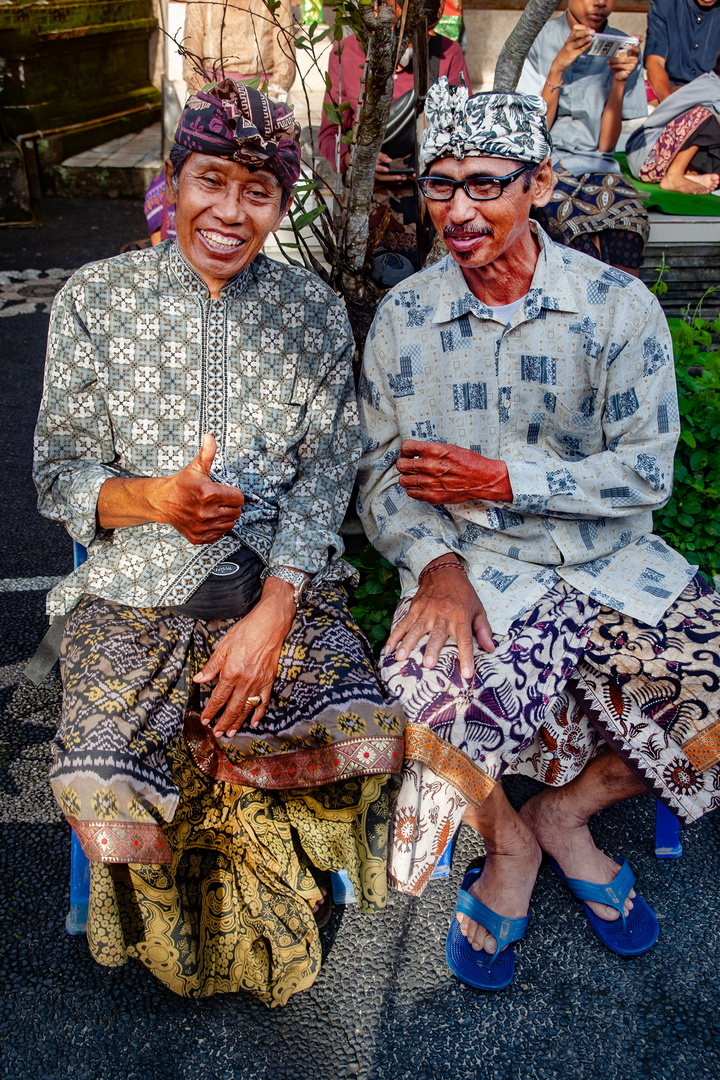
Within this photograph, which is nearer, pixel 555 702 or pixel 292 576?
pixel 292 576

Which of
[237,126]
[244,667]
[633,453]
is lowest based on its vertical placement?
[244,667]

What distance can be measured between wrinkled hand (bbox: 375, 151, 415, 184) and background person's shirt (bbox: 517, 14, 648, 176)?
1008mm

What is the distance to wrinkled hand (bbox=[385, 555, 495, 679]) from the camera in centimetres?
206

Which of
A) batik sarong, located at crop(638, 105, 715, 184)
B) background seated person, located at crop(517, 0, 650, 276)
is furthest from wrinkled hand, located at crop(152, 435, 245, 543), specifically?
batik sarong, located at crop(638, 105, 715, 184)

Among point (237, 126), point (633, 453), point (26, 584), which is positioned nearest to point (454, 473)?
point (633, 453)

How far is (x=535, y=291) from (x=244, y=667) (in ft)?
4.08

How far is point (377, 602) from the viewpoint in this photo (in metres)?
2.62

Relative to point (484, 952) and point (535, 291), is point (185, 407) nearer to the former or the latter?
point (535, 291)

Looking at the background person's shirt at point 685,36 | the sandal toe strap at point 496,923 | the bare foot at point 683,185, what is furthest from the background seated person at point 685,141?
the sandal toe strap at point 496,923

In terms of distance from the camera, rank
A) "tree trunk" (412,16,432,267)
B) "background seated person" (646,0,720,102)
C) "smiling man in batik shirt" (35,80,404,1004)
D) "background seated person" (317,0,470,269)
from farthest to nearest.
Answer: "background seated person" (646,0,720,102) → "background seated person" (317,0,470,269) → "tree trunk" (412,16,432,267) → "smiling man in batik shirt" (35,80,404,1004)

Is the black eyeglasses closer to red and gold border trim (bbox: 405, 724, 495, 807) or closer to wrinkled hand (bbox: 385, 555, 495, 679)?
wrinkled hand (bbox: 385, 555, 495, 679)

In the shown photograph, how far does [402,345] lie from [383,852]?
53.2 inches

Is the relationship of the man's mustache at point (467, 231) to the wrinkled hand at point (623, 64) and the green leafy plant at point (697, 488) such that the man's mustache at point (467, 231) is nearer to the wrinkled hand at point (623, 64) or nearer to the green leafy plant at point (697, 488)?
the green leafy plant at point (697, 488)

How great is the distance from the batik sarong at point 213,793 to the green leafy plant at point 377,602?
1.28 ft
